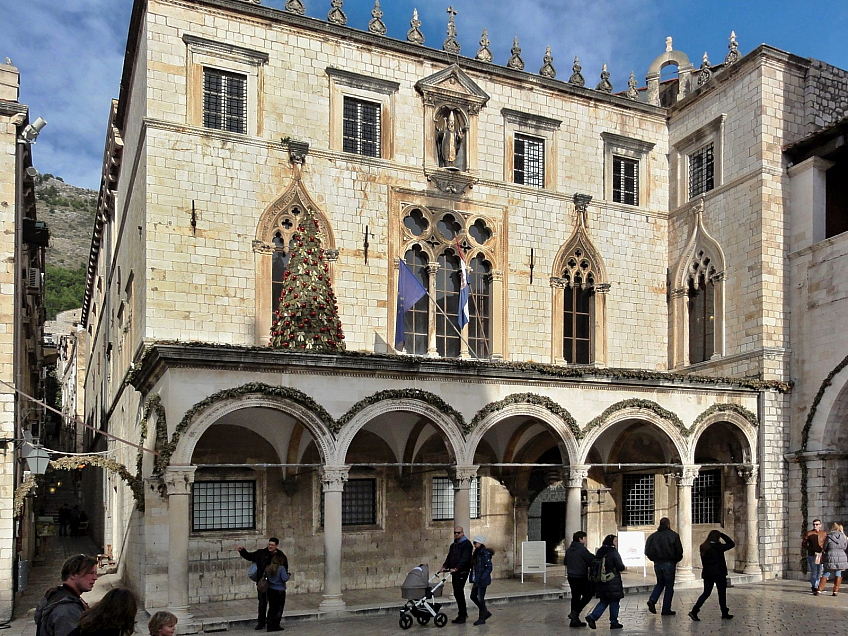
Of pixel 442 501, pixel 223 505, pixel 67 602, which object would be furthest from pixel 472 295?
pixel 67 602

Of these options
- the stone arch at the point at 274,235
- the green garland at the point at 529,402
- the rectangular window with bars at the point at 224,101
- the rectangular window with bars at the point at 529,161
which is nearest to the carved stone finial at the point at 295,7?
the rectangular window with bars at the point at 224,101

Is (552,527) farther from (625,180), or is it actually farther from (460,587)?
(625,180)

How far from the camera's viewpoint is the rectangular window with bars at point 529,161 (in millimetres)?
24891

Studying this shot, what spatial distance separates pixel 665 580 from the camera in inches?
642

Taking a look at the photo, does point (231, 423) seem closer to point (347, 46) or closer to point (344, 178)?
point (344, 178)

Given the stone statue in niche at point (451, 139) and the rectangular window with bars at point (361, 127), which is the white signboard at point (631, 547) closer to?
the stone statue in niche at point (451, 139)

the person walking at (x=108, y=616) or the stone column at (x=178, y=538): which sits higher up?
the person walking at (x=108, y=616)

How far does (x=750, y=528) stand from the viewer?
71.8 ft

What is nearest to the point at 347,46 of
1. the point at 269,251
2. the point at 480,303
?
the point at 269,251

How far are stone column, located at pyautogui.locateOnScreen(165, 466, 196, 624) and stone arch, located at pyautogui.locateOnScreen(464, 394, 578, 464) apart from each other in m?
5.91

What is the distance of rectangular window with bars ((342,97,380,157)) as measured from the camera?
22812mm

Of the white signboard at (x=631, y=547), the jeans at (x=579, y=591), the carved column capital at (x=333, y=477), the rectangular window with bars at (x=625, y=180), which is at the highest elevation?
the rectangular window with bars at (x=625, y=180)

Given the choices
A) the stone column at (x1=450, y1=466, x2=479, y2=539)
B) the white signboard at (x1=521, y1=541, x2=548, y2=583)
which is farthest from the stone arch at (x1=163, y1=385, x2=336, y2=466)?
the white signboard at (x1=521, y1=541, x2=548, y2=583)

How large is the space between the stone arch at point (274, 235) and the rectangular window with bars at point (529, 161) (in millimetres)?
6044
